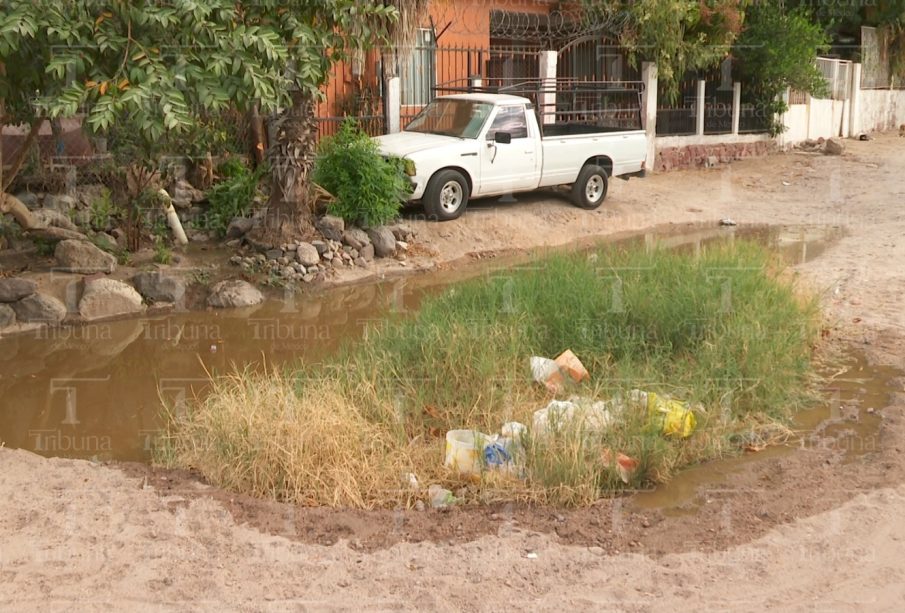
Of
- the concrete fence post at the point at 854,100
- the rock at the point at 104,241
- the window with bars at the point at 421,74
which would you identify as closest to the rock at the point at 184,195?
the rock at the point at 104,241

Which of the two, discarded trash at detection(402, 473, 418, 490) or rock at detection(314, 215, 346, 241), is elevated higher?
rock at detection(314, 215, 346, 241)

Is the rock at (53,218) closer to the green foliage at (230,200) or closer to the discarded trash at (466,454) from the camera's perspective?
the green foliage at (230,200)

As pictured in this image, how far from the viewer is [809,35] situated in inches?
820

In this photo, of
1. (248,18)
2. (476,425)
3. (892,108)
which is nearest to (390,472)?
(476,425)

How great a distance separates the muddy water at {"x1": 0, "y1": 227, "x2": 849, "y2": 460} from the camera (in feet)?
24.7

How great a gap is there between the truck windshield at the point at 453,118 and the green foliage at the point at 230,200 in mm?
2706

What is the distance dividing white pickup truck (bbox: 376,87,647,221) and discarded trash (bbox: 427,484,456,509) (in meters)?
7.55

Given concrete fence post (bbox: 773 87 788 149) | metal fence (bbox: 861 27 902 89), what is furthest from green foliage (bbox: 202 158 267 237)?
metal fence (bbox: 861 27 902 89)

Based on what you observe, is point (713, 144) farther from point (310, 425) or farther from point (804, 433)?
point (310, 425)

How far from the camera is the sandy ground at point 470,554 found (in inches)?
185

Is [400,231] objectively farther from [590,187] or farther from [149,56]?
[149,56]

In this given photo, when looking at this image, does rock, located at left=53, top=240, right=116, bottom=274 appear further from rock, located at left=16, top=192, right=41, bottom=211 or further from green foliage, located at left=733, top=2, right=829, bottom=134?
green foliage, located at left=733, top=2, right=829, bottom=134

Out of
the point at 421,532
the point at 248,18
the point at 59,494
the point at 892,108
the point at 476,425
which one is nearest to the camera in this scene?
the point at 421,532

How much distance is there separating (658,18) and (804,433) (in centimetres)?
1248
